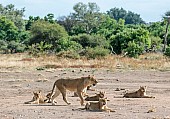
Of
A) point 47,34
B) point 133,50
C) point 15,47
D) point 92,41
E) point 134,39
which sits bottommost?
point 133,50

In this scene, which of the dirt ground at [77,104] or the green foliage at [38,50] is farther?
the green foliage at [38,50]

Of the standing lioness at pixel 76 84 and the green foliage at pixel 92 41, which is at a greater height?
the green foliage at pixel 92 41

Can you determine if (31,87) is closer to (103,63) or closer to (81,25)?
(103,63)

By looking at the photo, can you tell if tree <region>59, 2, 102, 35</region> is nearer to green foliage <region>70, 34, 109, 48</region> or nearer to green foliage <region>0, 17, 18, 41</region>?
green foliage <region>0, 17, 18, 41</region>

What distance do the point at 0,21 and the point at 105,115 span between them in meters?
77.6

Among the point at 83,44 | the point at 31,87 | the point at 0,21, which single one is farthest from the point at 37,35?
the point at 31,87

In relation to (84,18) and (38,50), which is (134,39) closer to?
(38,50)

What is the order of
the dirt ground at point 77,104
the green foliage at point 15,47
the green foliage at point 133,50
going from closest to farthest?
the dirt ground at point 77,104, the green foliage at point 133,50, the green foliage at point 15,47

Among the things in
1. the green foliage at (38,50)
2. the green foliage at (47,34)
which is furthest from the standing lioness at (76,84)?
the green foliage at (47,34)

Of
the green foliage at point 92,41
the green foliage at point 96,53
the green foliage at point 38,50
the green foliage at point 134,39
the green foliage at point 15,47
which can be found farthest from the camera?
the green foliage at point 15,47

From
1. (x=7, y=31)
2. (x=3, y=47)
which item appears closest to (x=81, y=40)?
(x=3, y=47)

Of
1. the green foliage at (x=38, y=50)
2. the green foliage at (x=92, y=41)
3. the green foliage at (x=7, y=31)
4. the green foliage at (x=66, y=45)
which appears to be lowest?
the green foliage at (x=38, y=50)

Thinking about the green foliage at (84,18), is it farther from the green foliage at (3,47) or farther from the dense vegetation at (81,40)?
the green foliage at (3,47)

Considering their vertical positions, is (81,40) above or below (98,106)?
above
